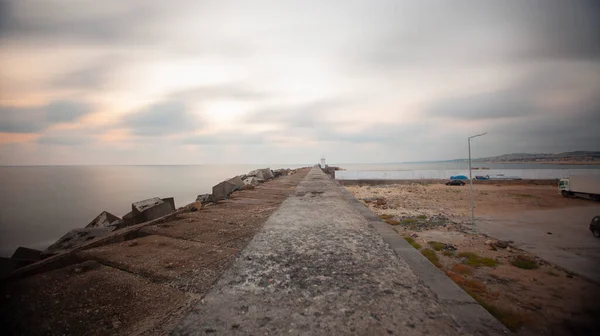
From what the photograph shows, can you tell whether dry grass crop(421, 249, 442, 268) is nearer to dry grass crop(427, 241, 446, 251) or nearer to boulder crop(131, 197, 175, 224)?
dry grass crop(427, 241, 446, 251)

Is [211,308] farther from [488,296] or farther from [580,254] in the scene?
[580,254]

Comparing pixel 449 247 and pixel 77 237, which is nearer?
pixel 77 237

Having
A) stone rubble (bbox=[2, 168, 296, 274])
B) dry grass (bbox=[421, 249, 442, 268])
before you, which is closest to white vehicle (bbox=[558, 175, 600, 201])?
dry grass (bbox=[421, 249, 442, 268])

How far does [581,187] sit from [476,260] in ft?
74.5

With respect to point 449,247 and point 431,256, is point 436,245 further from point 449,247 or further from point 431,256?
point 431,256

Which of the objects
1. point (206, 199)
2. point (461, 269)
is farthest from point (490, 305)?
point (206, 199)

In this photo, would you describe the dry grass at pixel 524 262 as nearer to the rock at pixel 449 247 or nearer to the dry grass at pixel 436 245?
the rock at pixel 449 247

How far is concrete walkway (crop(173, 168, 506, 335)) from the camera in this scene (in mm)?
1203

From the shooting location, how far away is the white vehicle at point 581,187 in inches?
683

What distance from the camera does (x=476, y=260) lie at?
19.4 ft

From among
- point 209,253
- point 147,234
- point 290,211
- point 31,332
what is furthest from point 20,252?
point 290,211

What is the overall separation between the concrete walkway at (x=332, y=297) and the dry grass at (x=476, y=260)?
4.84 m

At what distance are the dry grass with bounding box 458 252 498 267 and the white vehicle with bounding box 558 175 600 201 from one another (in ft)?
67.1

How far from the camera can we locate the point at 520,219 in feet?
40.8
